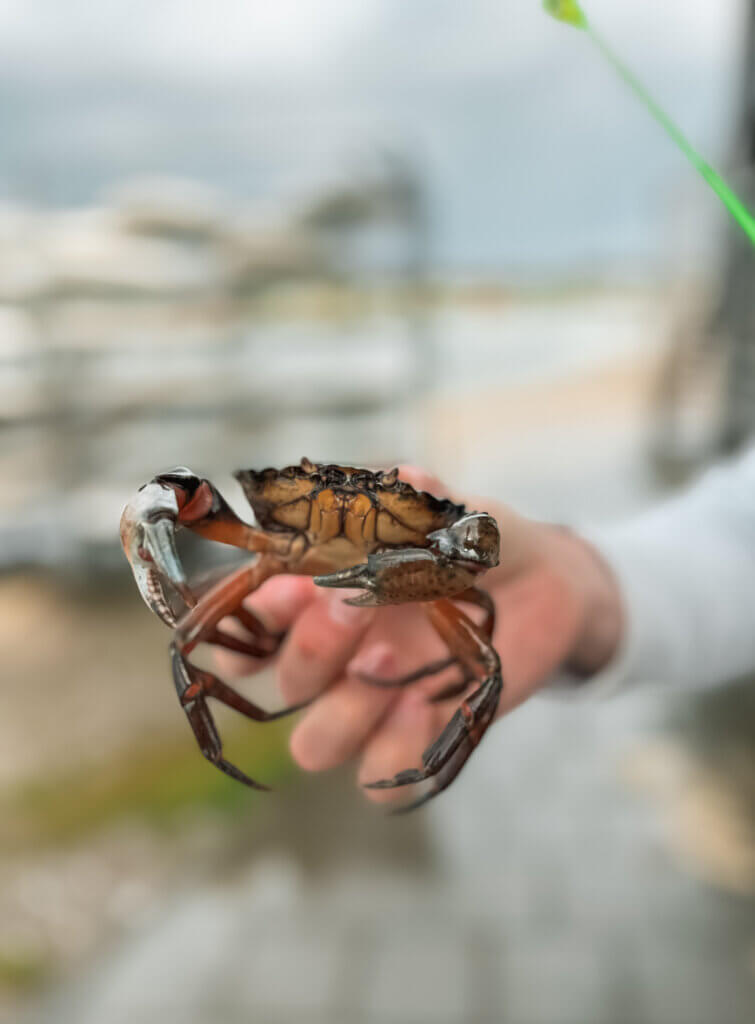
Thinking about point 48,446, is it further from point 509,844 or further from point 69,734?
point 509,844

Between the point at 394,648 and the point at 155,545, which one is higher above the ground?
the point at 155,545

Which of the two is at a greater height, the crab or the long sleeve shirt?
the crab

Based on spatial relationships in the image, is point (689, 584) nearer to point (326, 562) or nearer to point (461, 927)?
point (326, 562)

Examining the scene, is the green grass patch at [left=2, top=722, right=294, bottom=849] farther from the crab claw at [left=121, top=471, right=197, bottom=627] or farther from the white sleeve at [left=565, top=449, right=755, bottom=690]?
the crab claw at [left=121, top=471, right=197, bottom=627]

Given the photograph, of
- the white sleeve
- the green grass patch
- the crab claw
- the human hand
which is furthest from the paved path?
the crab claw

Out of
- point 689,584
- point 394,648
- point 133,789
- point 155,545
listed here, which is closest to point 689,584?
point 689,584

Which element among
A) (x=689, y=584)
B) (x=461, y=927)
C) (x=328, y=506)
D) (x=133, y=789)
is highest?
(x=328, y=506)

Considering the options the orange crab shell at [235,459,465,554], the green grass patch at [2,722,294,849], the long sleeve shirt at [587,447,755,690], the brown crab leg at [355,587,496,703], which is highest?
the orange crab shell at [235,459,465,554]

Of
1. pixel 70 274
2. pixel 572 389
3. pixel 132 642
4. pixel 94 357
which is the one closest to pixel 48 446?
pixel 94 357
